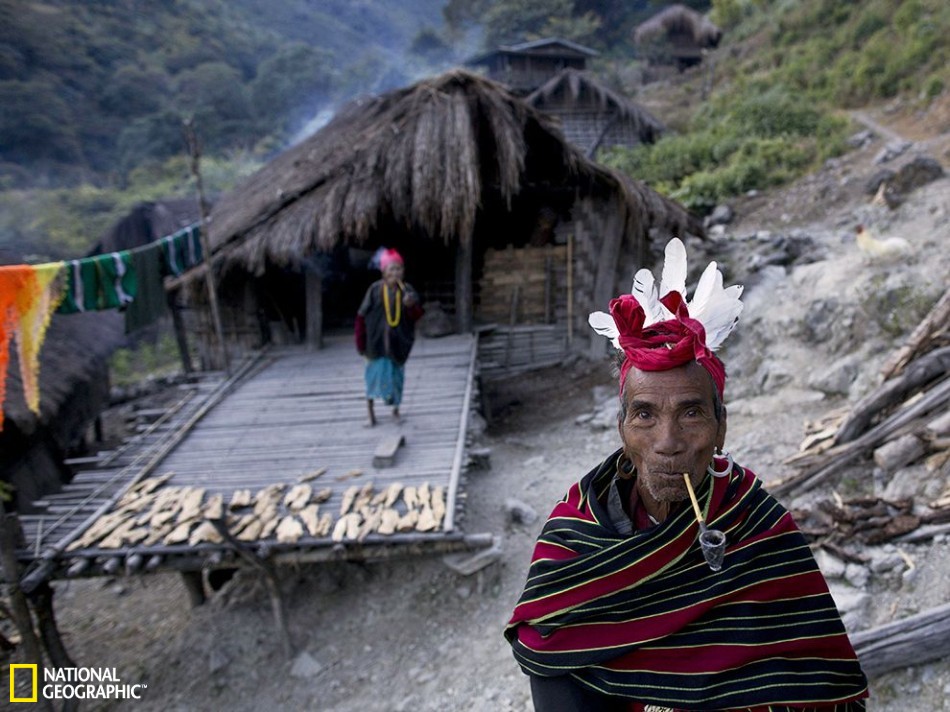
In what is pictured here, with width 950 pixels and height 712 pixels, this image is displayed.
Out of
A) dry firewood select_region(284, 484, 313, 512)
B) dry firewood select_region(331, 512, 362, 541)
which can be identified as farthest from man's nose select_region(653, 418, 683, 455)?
dry firewood select_region(284, 484, 313, 512)

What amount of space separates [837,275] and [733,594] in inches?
262

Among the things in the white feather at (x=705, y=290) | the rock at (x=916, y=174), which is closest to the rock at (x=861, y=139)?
the rock at (x=916, y=174)

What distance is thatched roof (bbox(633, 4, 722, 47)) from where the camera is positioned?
2523 centimetres

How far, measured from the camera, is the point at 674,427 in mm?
1312

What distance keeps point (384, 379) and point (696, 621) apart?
15.7ft

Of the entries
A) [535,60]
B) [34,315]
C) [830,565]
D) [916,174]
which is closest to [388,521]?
[830,565]

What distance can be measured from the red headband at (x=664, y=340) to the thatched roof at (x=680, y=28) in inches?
1130

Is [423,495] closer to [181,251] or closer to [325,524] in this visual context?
[325,524]

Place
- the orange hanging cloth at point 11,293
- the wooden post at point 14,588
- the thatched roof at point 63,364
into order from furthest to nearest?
the thatched roof at point 63,364, the orange hanging cloth at point 11,293, the wooden post at point 14,588

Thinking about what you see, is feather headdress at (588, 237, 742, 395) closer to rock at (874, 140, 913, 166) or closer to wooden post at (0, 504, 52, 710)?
wooden post at (0, 504, 52, 710)

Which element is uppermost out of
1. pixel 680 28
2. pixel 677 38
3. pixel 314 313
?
pixel 680 28

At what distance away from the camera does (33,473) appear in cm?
877

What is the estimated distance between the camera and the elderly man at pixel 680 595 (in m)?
1.30

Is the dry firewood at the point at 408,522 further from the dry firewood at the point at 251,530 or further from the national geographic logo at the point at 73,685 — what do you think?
the national geographic logo at the point at 73,685
